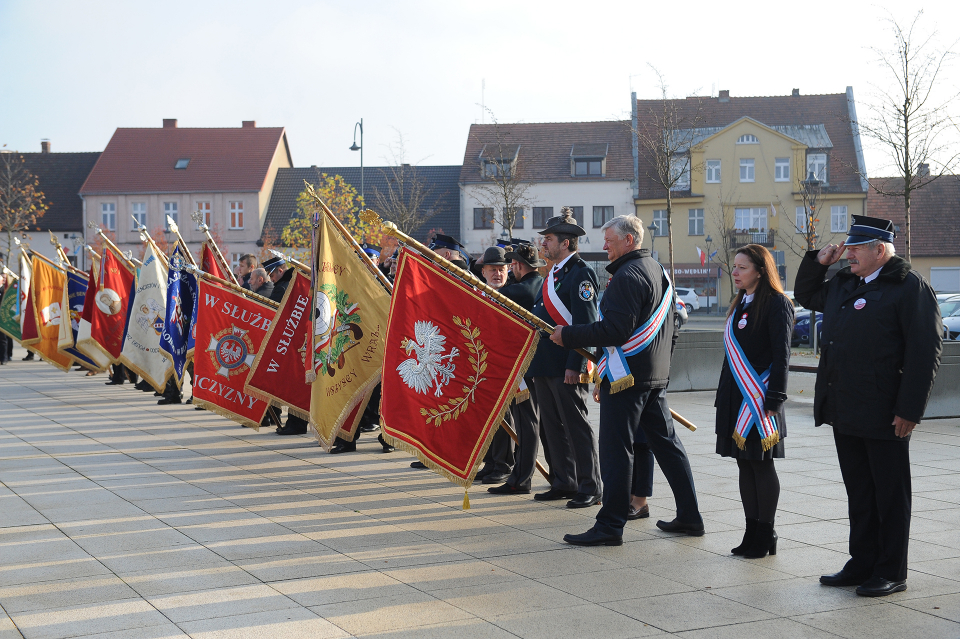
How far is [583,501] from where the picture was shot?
7.36 m

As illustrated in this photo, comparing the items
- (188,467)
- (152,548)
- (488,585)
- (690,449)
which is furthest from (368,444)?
(488,585)

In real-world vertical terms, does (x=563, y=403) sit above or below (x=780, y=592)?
above

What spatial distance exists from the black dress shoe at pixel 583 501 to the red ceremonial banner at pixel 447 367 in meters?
1.10

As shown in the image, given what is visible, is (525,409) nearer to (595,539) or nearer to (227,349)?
(595,539)

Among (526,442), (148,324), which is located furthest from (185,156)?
(526,442)

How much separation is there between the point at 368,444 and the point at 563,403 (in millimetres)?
3800

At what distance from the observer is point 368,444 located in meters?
10.7

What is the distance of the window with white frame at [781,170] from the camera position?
5400 cm

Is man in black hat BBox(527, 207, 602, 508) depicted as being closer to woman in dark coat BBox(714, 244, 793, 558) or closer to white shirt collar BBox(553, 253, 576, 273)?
white shirt collar BBox(553, 253, 576, 273)

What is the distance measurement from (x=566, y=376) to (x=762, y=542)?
1856mm

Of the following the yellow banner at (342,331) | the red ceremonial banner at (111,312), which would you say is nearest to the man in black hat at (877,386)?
the yellow banner at (342,331)

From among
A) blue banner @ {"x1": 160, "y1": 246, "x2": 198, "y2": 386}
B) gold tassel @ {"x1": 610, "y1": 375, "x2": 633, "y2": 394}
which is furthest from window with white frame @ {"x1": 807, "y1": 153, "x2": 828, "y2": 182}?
gold tassel @ {"x1": 610, "y1": 375, "x2": 633, "y2": 394}

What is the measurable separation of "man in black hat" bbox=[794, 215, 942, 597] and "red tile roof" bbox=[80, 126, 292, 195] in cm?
5380

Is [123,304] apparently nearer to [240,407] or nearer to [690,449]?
[240,407]
